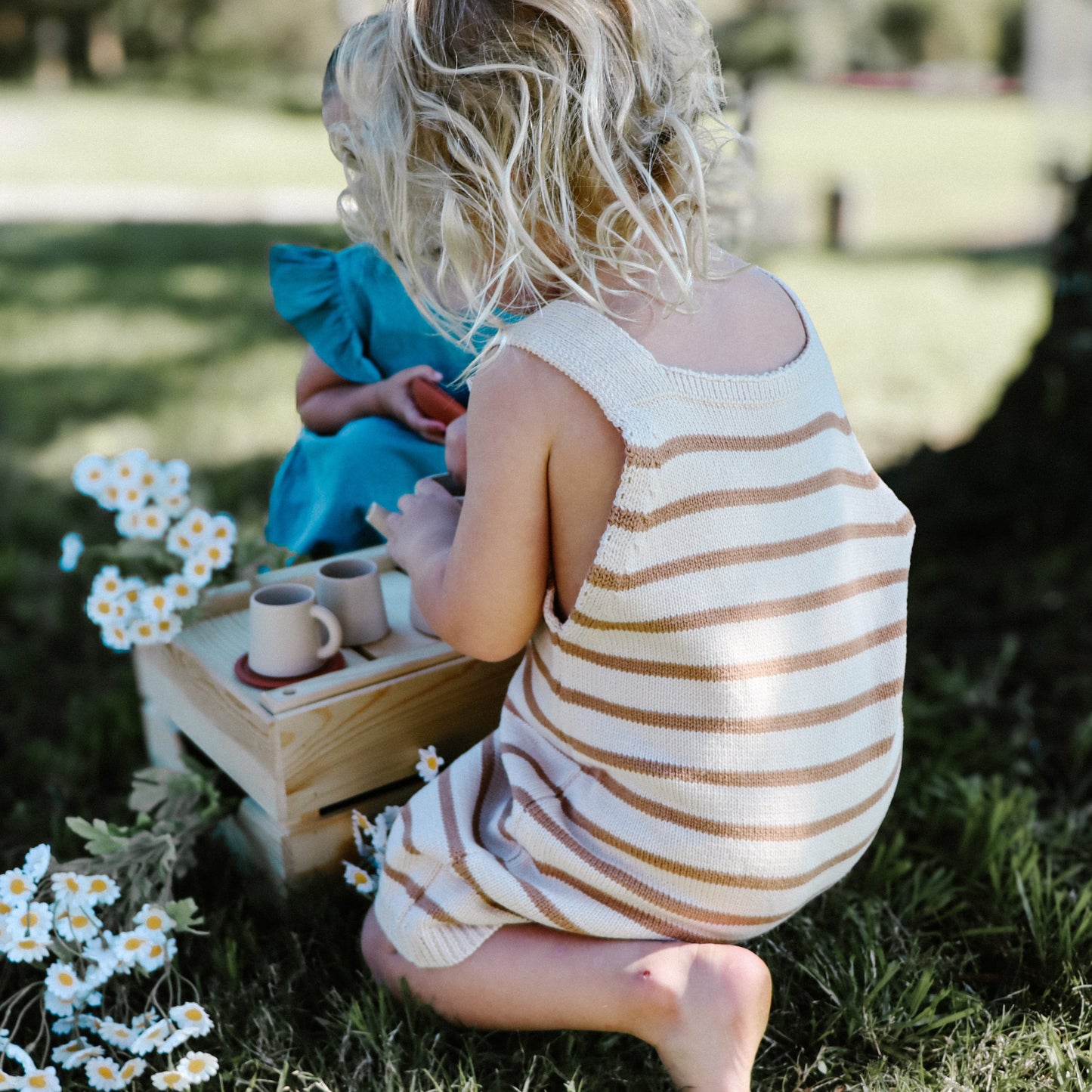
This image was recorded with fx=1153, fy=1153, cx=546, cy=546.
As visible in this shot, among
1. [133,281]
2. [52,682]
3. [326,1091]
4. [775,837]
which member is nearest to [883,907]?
[775,837]

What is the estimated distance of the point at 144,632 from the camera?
1822 millimetres

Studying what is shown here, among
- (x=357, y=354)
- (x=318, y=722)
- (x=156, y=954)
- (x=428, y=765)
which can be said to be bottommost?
(x=156, y=954)

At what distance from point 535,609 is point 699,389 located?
334 mm

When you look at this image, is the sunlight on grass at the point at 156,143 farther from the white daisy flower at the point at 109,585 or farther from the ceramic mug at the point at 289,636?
the ceramic mug at the point at 289,636

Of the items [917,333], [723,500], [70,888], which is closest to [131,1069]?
[70,888]

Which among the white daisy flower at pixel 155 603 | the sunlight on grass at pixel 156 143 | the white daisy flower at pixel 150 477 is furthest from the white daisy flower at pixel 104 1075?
the sunlight on grass at pixel 156 143

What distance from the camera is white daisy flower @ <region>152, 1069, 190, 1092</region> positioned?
4.68 feet

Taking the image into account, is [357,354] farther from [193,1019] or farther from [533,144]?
[193,1019]

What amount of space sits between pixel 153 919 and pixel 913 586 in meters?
2.04

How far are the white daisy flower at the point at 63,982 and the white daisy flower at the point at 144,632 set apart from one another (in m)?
0.50

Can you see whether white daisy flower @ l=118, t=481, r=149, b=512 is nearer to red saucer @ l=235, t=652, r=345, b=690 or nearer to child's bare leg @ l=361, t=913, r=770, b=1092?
red saucer @ l=235, t=652, r=345, b=690

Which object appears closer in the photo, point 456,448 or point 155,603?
point 456,448

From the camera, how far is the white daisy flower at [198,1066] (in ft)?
4.75

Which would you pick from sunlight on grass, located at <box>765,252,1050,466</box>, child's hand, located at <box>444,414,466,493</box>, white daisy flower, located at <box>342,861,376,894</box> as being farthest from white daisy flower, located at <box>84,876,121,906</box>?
sunlight on grass, located at <box>765,252,1050,466</box>
